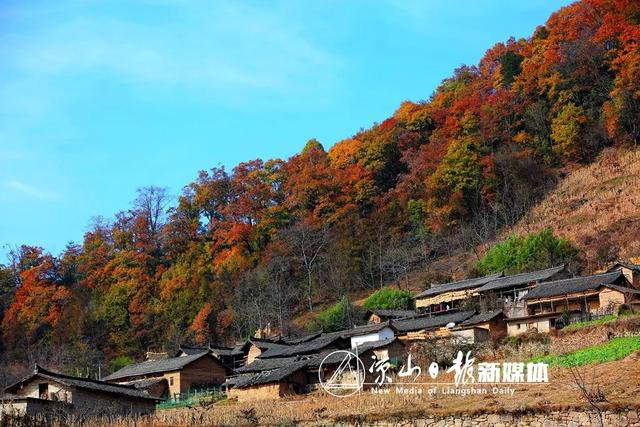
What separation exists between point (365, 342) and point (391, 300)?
1206cm

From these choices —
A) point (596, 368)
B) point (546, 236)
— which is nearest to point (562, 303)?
point (546, 236)

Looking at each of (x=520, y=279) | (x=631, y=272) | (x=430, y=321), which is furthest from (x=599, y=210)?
(x=430, y=321)

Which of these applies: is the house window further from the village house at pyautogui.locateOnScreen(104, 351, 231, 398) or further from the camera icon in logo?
the village house at pyautogui.locateOnScreen(104, 351, 231, 398)

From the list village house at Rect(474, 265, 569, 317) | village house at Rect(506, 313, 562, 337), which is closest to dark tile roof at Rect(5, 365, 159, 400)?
village house at Rect(506, 313, 562, 337)

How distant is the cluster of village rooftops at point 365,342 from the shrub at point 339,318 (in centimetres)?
168

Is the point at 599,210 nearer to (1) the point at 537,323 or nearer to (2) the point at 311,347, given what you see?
(1) the point at 537,323

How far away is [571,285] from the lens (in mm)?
43531

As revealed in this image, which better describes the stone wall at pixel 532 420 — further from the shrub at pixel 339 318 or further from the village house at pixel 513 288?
the shrub at pixel 339 318

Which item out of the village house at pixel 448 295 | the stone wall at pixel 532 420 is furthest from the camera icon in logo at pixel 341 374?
the village house at pixel 448 295

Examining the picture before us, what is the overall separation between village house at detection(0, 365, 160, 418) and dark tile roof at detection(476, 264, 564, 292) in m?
24.2

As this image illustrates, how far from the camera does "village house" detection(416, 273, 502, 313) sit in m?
52.2

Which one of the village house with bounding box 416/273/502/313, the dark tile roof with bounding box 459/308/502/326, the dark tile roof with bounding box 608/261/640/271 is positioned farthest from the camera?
the village house with bounding box 416/273/502/313

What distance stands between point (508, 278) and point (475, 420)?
1166 inches

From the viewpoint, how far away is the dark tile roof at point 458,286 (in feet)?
171
